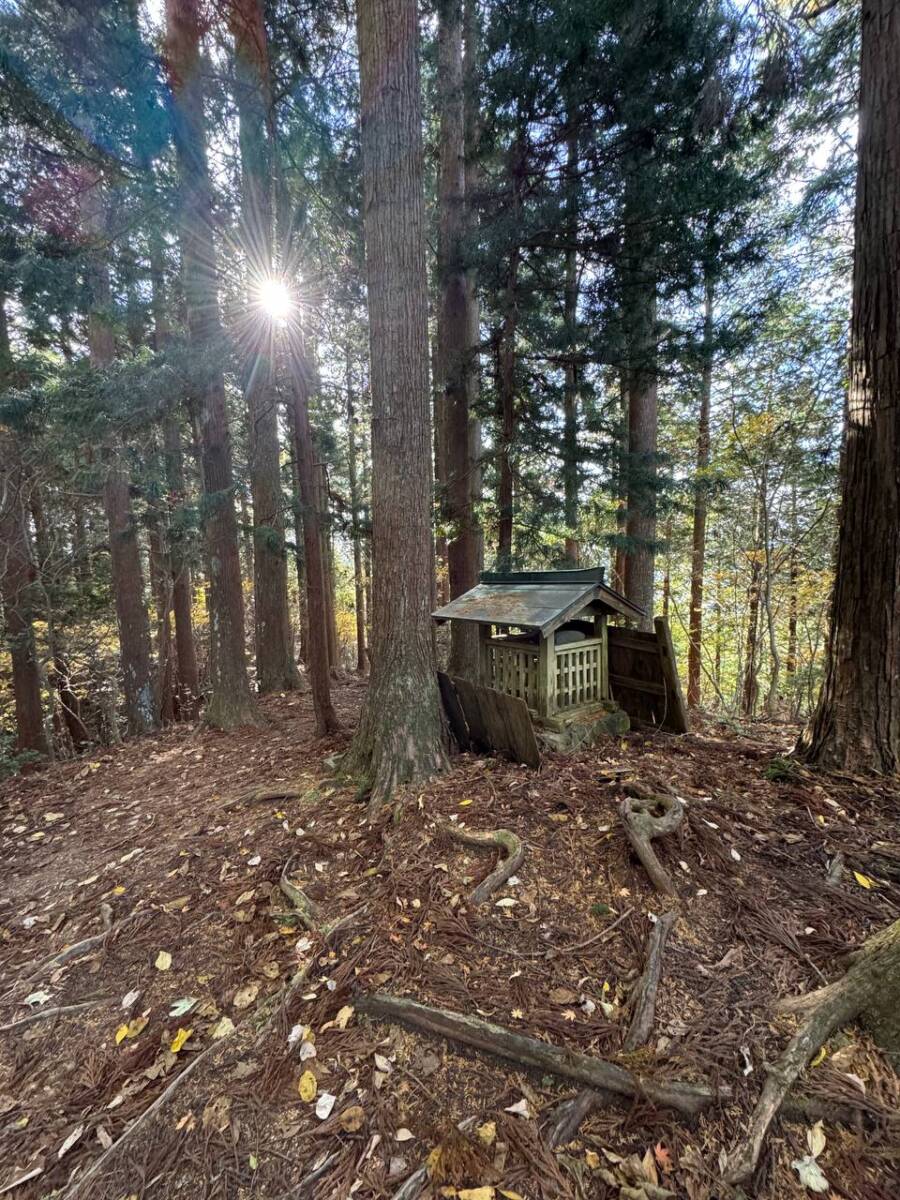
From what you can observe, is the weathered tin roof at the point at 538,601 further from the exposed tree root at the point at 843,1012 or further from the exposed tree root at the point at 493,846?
the exposed tree root at the point at 843,1012

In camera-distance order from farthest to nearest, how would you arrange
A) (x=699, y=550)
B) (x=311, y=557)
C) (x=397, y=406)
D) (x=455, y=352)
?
(x=699, y=550) < (x=455, y=352) < (x=311, y=557) < (x=397, y=406)

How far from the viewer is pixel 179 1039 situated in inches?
89.9

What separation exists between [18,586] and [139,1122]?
29.6 ft

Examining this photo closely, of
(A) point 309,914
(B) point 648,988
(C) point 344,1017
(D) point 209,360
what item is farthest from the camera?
(D) point 209,360

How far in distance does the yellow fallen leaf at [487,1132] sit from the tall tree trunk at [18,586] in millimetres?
8742

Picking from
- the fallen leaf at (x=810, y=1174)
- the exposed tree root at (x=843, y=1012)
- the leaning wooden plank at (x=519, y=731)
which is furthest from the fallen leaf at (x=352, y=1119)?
the leaning wooden plank at (x=519, y=731)

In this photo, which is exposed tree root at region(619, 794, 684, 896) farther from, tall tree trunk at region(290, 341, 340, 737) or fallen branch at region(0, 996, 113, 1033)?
tall tree trunk at region(290, 341, 340, 737)

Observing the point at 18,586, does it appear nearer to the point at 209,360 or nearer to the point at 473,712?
the point at 209,360

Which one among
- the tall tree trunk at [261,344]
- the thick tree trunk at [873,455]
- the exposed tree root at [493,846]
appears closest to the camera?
the exposed tree root at [493,846]

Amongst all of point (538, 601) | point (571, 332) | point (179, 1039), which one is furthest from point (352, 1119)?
point (571, 332)

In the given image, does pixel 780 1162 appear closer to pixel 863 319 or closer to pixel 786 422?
pixel 863 319

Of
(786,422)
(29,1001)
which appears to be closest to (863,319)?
(786,422)

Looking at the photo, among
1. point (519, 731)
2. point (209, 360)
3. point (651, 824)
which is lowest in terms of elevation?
point (651, 824)

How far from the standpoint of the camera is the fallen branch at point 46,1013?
2.55 metres
